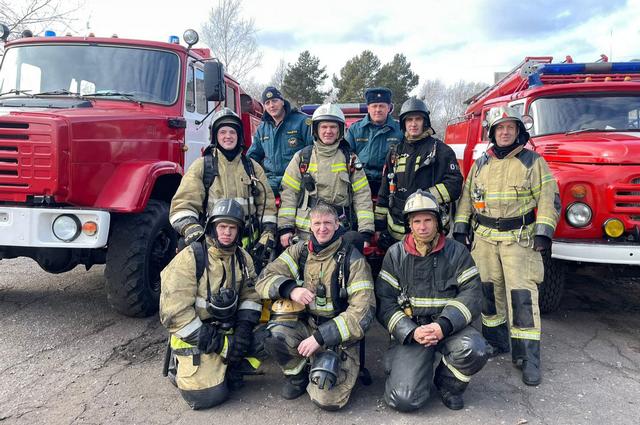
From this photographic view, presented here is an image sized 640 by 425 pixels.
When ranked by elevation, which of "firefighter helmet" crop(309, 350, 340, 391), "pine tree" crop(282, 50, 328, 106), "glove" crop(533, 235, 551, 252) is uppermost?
"pine tree" crop(282, 50, 328, 106)

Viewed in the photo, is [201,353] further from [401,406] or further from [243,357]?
[401,406]

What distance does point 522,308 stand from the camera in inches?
138

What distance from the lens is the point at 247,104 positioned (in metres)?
7.20

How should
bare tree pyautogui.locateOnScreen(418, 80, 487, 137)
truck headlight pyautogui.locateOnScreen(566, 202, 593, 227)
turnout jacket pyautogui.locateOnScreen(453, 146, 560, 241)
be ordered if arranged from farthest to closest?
bare tree pyautogui.locateOnScreen(418, 80, 487, 137) → truck headlight pyautogui.locateOnScreen(566, 202, 593, 227) → turnout jacket pyautogui.locateOnScreen(453, 146, 560, 241)

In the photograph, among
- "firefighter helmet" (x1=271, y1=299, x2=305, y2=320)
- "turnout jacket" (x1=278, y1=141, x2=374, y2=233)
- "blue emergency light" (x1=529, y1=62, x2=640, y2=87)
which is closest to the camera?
"firefighter helmet" (x1=271, y1=299, x2=305, y2=320)

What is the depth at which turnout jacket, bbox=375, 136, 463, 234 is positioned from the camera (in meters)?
3.94

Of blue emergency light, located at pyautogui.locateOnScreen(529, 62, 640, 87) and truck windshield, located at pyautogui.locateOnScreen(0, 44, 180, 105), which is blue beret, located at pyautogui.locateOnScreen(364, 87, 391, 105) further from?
truck windshield, located at pyautogui.locateOnScreen(0, 44, 180, 105)

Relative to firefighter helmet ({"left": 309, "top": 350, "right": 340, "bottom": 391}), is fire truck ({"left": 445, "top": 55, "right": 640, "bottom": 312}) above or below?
above

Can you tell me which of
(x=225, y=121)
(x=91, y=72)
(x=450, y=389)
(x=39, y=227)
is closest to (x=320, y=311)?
(x=450, y=389)

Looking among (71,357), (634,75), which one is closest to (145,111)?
(71,357)

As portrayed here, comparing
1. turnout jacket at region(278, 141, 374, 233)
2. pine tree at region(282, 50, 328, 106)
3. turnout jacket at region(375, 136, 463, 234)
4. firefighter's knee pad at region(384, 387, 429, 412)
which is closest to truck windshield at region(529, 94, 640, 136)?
turnout jacket at region(375, 136, 463, 234)

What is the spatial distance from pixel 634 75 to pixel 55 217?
5.90m

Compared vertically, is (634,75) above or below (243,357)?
above

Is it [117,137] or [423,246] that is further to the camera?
[117,137]
